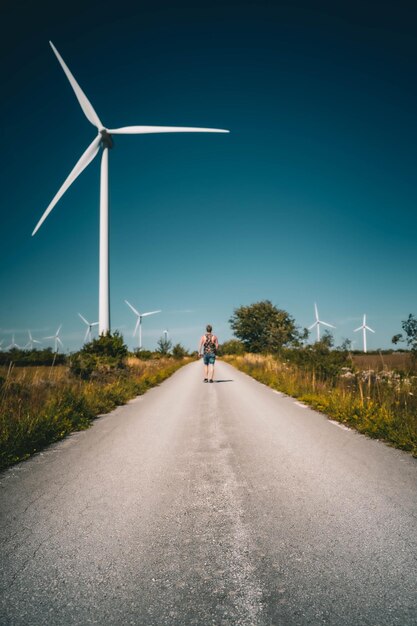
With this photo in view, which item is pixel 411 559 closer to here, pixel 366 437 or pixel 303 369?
pixel 366 437

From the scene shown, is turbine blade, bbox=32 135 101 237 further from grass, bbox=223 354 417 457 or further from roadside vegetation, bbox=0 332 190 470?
grass, bbox=223 354 417 457

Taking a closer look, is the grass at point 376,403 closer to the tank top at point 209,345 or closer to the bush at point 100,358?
the tank top at point 209,345

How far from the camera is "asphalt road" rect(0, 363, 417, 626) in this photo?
5.69 ft

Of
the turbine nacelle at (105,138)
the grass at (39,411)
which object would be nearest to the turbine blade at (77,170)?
the turbine nacelle at (105,138)

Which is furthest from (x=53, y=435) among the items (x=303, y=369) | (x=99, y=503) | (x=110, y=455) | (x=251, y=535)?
(x=303, y=369)

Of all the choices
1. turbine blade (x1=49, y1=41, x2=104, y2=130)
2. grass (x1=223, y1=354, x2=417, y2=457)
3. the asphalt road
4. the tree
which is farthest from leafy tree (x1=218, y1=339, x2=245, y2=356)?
the asphalt road

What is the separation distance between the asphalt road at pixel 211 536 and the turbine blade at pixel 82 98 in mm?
19847

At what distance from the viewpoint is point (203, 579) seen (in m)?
1.96

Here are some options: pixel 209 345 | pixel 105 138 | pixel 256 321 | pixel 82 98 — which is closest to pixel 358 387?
pixel 209 345

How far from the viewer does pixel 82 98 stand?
1834 cm

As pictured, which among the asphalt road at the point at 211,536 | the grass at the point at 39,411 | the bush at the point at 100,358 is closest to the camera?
the asphalt road at the point at 211,536

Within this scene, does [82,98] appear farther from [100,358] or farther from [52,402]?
[52,402]

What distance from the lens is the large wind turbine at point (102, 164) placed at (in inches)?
615

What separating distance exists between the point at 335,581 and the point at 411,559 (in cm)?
59
